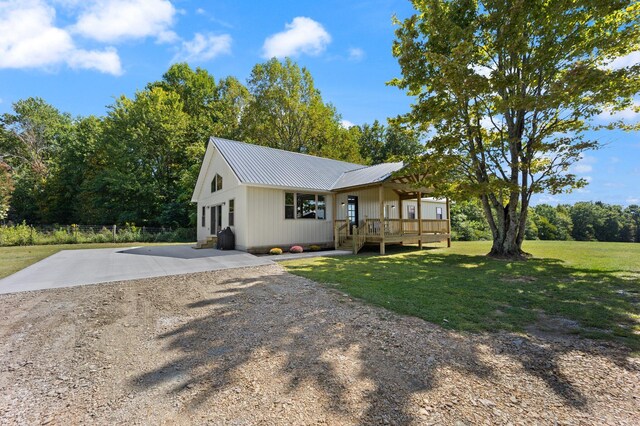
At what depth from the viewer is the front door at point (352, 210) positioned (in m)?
15.4

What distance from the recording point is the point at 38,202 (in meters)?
28.2

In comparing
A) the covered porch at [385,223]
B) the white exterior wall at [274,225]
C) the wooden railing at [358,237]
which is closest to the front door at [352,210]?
the covered porch at [385,223]

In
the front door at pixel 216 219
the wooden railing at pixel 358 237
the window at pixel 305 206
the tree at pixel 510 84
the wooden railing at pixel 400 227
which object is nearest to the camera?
the tree at pixel 510 84

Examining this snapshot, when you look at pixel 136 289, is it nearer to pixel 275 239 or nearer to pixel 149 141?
pixel 275 239

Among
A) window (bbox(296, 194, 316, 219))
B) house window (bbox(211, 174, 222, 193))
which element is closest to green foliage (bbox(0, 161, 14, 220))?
house window (bbox(211, 174, 222, 193))

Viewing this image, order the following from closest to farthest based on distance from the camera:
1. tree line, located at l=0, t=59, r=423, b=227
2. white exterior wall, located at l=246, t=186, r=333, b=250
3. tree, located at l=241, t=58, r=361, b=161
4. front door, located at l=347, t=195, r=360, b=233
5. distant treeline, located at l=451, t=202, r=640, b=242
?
white exterior wall, located at l=246, t=186, r=333, b=250 → front door, located at l=347, t=195, r=360, b=233 → tree line, located at l=0, t=59, r=423, b=227 → tree, located at l=241, t=58, r=361, b=161 → distant treeline, located at l=451, t=202, r=640, b=242

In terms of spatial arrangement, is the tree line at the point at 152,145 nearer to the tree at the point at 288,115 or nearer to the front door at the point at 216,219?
the tree at the point at 288,115

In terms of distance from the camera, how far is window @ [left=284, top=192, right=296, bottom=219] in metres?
13.6

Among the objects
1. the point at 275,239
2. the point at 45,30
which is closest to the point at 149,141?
the point at 45,30

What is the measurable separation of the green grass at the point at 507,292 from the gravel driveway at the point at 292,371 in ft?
1.65

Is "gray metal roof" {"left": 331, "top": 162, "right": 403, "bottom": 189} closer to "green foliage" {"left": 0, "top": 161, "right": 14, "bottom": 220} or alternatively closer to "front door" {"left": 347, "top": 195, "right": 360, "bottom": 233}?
"front door" {"left": 347, "top": 195, "right": 360, "bottom": 233}

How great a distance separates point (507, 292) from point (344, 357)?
14.5ft

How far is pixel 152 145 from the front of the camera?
2736 cm

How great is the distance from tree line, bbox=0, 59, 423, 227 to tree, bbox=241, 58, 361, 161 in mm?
97
